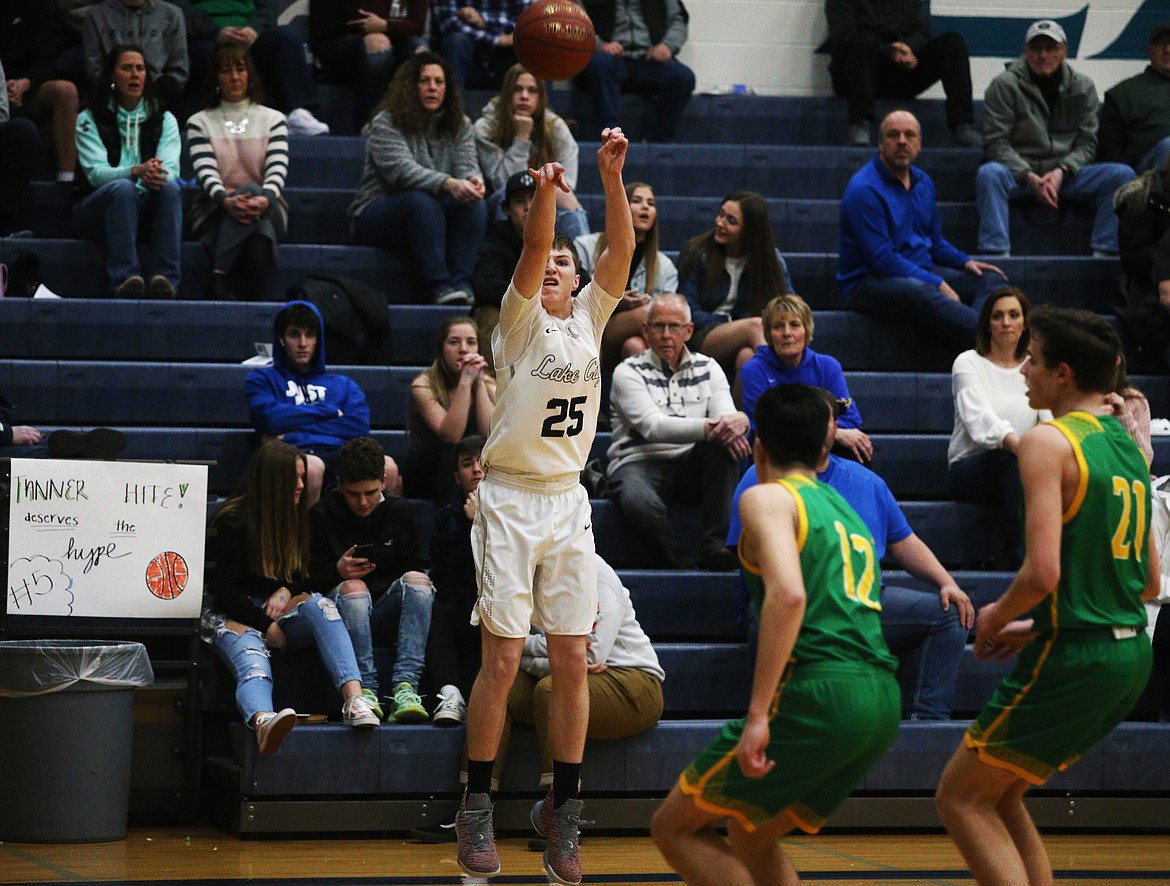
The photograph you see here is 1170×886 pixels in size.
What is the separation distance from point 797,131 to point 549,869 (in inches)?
263

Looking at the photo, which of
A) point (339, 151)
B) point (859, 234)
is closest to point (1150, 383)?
point (859, 234)

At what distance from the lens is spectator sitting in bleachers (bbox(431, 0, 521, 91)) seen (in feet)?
32.7

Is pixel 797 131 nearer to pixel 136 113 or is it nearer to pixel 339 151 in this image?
pixel 339 151

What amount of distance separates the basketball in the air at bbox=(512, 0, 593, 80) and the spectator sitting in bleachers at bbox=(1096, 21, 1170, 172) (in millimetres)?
4496

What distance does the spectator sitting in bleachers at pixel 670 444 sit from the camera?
7008 millimetres

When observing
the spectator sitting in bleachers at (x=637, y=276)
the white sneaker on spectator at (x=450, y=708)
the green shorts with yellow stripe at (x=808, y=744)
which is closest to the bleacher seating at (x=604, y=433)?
the white sneaker on spectator at (x=450, y=708)

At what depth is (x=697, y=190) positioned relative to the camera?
9820 millimetres

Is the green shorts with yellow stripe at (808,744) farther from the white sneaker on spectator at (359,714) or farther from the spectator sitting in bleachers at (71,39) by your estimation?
the spectator sitting in bleachers at (71,39)

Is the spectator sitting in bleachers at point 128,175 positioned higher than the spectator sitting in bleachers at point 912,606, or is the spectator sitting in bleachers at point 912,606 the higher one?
the spectator sitting in bleachers at point 128,175

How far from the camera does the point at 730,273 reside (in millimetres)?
8070

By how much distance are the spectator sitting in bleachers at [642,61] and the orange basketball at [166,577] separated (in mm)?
4703

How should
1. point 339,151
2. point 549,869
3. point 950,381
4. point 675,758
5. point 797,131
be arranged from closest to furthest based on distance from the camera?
point 549,869
point 675,758
point 950,381
point 339,151
point 797,131

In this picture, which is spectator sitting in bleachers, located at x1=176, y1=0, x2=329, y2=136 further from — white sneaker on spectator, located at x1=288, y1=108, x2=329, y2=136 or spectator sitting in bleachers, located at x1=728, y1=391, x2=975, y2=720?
spectator sitting in bleachers, located at x1=728, y1=391, x2=975, y2=720

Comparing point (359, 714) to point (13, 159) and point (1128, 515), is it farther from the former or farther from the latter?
point (13, 159)
